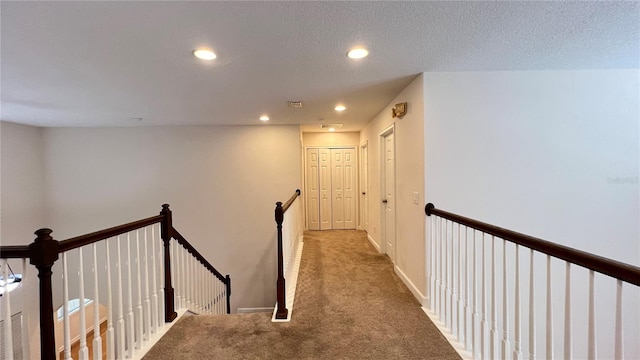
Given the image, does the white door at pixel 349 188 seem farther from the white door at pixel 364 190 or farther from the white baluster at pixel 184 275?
the white baluster at pixel 184 275

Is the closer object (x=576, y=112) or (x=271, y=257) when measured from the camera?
(x=576, y=112)

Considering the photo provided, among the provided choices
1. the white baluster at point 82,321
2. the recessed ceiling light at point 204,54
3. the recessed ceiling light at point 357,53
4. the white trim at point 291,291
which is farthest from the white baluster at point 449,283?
the white baluster at point 82,321

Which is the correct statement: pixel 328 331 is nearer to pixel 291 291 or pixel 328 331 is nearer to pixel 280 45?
pixel 291 291

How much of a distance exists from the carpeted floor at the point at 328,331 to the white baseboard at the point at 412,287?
6cm

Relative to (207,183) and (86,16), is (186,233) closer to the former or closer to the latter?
(207,183)

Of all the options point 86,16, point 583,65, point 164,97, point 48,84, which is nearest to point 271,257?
point 164,97

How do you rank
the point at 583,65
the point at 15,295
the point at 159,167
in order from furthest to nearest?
the point at 159,167 → the point at 15,295 → the point at 583,65

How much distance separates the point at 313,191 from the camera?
6.12m

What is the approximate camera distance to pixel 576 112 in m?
2.54

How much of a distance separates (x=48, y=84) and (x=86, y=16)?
1.74 metres

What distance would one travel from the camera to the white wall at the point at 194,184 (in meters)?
4.97

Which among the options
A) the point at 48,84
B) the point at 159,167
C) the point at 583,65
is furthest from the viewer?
the point at 159,167

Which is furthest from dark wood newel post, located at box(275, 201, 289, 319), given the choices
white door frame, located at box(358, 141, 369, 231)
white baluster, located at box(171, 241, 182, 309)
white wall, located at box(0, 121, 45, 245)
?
white wall, located at box(0, 121, 45, 245)

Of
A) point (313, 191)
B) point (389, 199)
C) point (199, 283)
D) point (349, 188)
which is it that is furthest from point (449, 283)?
point (313, 191)
